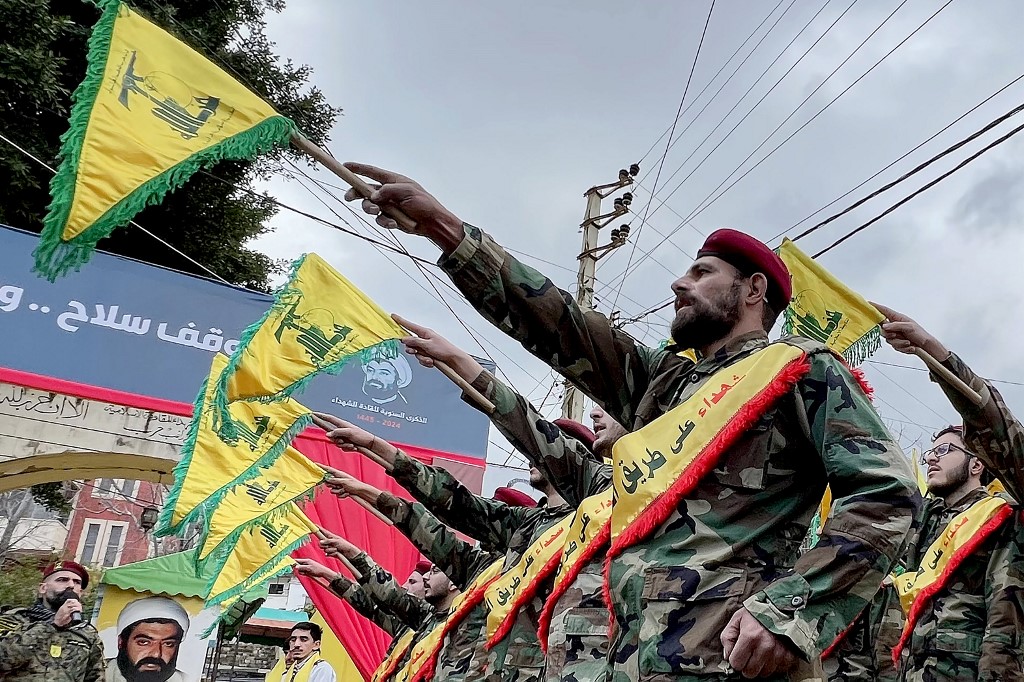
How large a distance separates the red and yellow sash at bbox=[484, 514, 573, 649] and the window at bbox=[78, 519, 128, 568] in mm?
37281

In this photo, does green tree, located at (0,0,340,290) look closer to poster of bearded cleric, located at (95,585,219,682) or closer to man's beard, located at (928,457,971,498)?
poster of bearded cleric, located at (95,585,219,682)

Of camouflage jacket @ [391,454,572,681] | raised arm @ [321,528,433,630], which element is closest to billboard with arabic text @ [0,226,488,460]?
raised arm @ [321,528,433,630]

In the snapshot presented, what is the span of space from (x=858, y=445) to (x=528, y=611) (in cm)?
230

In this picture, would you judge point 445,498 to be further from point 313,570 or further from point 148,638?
point 148,638

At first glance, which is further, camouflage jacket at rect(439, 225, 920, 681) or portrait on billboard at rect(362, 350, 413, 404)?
portrait on billboard at rect(362, 350, 413, 404)

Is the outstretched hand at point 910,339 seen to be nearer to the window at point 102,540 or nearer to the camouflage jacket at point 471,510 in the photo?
the camouflage jacket at point 471,510

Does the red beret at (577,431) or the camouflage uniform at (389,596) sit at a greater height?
the red beret at (577,431)

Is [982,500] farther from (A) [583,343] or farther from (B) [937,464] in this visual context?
(A) [583,343]

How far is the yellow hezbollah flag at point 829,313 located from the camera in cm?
433

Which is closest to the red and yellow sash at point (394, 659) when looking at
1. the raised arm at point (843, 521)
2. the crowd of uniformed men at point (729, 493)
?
the crowd of uniformed men at point (729, 493)

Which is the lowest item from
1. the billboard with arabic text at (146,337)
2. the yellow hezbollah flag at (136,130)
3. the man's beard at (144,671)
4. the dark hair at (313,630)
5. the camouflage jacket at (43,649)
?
the man's beard at (144,671)

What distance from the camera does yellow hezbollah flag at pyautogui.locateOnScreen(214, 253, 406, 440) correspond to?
5316mm

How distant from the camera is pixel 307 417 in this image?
593 centimetres

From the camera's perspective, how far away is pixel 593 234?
48.1 ft
